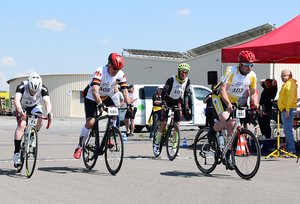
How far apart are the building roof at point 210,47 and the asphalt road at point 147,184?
29.5 metres

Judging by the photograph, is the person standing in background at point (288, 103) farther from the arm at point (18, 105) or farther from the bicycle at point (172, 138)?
the arm at point (18, 105)

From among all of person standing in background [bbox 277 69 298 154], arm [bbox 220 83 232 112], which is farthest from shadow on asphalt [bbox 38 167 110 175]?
person standing in background [bbox 277 69 298 154]

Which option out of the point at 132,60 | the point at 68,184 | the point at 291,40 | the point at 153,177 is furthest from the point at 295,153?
the point at 132,60

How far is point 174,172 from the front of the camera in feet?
29.2

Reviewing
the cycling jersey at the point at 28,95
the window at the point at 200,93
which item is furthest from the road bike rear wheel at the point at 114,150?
the window at the point at 200,93

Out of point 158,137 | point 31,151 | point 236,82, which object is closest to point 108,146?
point 31,151

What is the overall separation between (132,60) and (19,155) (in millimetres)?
→ 39954

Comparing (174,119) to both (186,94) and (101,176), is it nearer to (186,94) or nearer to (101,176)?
(186,94)

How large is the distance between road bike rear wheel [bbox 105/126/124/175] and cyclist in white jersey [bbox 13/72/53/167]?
1.01 metres

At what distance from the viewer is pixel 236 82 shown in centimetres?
837

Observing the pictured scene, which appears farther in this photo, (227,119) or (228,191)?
(227,119)

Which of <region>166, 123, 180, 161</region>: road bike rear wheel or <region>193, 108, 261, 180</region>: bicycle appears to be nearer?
<region>193, 108, 261, 180</region>: bicycle

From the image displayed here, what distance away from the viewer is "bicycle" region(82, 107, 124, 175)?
8375 mm

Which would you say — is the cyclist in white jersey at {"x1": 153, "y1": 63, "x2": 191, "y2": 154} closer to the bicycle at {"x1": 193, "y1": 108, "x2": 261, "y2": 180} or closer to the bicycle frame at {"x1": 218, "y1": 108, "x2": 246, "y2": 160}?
the bicycle at {"x1": 193, "y1": 108, "x2": 261, "y2": 180}
